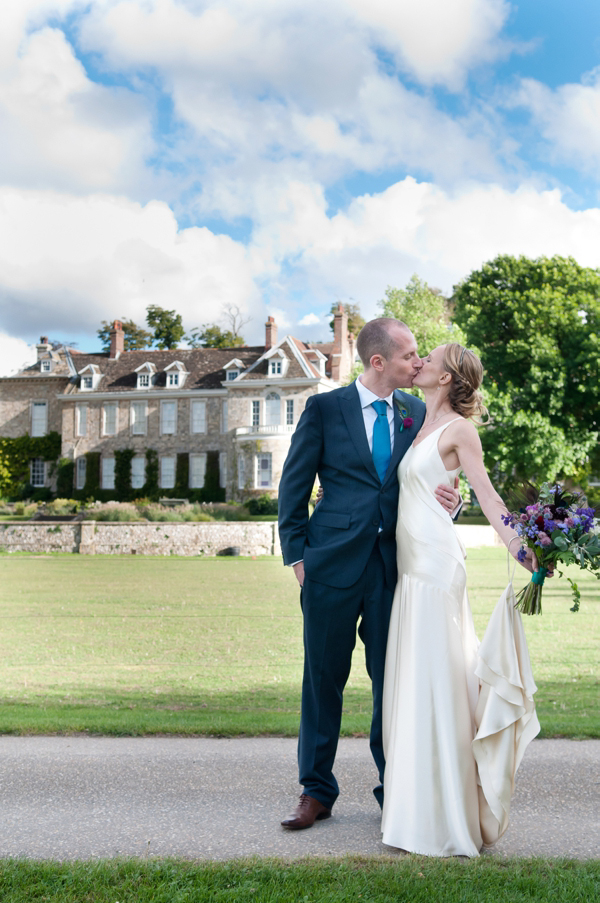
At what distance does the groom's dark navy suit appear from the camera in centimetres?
380

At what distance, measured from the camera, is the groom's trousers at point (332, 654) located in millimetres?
3814

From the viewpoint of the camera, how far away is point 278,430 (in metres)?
41.4

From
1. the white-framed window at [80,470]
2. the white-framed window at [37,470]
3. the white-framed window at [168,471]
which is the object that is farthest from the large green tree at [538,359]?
the white-framed window at [37,470]

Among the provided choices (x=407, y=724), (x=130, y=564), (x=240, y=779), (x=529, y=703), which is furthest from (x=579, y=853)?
(x=130, y=564)

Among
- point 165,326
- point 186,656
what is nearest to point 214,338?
point 165,326

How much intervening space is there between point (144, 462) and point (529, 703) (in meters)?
45.3

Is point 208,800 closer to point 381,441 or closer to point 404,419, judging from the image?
point 381,441

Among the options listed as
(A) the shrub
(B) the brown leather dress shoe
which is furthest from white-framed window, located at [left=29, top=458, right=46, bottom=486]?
(B) the brown leather dress shoe

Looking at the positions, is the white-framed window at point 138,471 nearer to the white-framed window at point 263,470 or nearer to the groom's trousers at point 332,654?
the white-framed window at point 263,470

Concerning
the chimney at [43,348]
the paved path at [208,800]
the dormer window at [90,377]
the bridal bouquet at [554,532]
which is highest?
the chimney at [43,348]

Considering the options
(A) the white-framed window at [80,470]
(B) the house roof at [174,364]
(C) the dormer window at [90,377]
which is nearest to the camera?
(B) the house roof at [174,364]

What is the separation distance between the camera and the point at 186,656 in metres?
9.57

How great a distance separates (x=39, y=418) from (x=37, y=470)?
344cm

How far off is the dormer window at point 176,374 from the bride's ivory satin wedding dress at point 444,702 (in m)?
44.7
